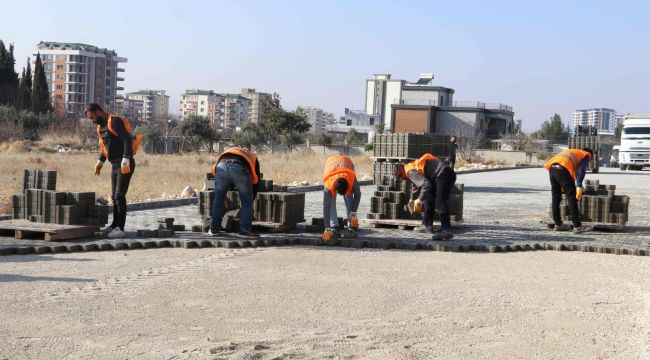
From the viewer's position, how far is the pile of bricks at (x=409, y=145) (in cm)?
2114

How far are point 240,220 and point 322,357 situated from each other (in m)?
6.15

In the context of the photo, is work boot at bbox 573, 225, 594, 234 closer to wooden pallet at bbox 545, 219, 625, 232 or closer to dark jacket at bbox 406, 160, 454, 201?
wooden pallet at bbox 545, 219, 625, 232

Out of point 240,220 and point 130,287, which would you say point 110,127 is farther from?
point 130,287

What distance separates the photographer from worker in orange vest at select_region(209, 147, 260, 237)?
1030 centimetres

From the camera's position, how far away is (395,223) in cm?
1233

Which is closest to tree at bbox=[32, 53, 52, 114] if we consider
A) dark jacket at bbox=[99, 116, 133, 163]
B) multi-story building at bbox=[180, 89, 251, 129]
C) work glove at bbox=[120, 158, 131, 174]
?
dark jacket at bbox=[99, 116, 133, 163]

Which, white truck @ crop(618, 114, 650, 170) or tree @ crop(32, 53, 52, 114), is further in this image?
tree @ crop(32, 53, 52, 114)

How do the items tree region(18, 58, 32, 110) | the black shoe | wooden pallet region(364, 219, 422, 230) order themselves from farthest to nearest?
tree region(18, 58, 32, 110)
wooden pallet region(364, 219, 422, 230)
the black shoe

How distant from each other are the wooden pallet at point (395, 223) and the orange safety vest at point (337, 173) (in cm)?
191

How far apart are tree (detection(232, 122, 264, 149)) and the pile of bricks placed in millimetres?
37656

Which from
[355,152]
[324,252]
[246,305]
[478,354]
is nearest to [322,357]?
[478,354]

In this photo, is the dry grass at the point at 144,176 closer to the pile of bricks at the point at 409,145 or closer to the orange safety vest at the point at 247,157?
the pile of bricks at the point at 409,145

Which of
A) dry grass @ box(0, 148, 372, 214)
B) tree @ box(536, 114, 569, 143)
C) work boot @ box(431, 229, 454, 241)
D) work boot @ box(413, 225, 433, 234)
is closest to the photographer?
work boot @ box(431, 229, 454, 241)

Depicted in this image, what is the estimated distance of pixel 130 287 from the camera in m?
7.26
